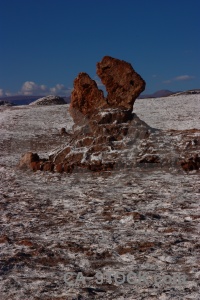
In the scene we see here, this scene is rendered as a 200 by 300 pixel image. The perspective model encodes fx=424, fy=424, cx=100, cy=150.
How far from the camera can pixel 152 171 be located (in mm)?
13906

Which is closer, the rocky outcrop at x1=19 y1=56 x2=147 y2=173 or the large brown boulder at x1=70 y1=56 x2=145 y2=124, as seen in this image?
the rocky outcrop at x1=19 y1=56 x2=147 y2=173

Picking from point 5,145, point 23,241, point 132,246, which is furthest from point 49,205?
point 5,145

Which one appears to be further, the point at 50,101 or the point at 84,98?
the point at 50,101

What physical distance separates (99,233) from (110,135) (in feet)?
26.8

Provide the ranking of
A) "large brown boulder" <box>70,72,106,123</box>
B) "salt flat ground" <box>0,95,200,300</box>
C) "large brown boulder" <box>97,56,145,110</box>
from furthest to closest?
"large brown boulder" <box>70,72,106,123</box>, "large brown boulder" <box>97,56,145,110</box>, "salt flat ground" <box>0,95,200,300</box>

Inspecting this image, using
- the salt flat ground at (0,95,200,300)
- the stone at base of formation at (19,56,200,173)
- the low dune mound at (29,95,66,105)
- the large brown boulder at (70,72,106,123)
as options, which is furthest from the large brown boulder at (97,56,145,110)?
the low dune mound at (29,95,66,105)

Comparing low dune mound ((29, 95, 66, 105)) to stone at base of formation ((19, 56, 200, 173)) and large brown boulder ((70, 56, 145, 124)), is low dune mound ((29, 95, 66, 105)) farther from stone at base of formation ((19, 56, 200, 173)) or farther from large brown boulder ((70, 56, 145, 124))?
stone at base of formation ((19, 56, 200, 173))

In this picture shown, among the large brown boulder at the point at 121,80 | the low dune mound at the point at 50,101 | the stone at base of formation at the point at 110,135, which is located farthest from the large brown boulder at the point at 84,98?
the low dune mound at the point at 50,101

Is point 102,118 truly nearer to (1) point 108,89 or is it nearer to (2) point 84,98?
(1) point 108,89

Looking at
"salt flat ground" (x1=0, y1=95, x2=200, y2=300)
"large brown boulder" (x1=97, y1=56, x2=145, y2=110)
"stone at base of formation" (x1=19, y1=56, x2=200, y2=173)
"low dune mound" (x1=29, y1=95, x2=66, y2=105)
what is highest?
"low dune mound" (x1=29, y1=95, x2=66, y2=105)

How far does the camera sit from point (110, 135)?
1577cm

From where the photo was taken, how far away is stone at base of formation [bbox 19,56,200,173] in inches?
577

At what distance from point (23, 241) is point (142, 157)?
7.86 metres

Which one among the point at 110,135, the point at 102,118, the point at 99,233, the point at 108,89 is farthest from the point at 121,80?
the point at 99,233
